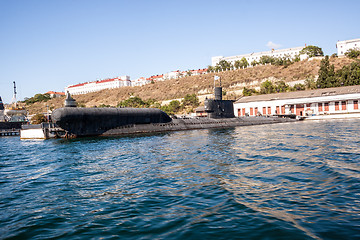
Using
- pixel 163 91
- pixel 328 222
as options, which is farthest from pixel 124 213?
pixel 163 91

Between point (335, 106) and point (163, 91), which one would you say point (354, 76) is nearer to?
point (335, 106)

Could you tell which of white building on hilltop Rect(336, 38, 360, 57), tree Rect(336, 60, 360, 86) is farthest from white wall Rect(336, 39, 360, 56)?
tree Rect(336, 60, 360, 86)

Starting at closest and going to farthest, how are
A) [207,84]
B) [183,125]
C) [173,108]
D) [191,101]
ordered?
[183,125] → [173,108] → [191,101] → [207,84]

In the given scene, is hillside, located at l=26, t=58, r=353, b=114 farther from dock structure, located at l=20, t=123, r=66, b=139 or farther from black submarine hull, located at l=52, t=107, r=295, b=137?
dock structure, located at l=20, t=123, r=66, b=139

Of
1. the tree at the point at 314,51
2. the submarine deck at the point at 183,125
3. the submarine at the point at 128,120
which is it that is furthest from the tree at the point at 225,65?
the submarine at the point at 128,120

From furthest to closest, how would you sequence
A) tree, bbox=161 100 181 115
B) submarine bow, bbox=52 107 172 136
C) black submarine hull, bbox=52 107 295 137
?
tree, bbox=161 100 181 115
black submarine hull, bbox=52 107 295 137
submarine bow, bbox=52 107 172 136

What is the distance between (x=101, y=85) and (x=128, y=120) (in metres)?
149

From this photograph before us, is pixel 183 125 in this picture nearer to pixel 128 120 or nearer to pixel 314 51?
pixel 128 120

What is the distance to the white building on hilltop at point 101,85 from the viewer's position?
16809 centimetres

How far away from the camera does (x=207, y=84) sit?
112 m

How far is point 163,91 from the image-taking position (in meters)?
120

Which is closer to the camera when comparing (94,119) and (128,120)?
(94,119)

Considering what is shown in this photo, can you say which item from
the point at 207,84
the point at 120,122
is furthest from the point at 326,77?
the point at 120,122

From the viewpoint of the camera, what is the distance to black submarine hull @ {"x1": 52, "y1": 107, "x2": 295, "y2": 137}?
25.4 meters
